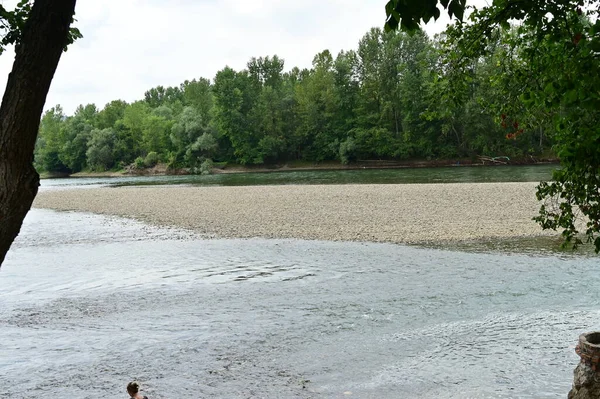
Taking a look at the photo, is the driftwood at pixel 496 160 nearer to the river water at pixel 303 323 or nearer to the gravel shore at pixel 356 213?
the gravel shore at pixel 356 213

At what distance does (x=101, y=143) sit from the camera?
105562 millimetres

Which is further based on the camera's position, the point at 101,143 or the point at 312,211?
the point at 101,143

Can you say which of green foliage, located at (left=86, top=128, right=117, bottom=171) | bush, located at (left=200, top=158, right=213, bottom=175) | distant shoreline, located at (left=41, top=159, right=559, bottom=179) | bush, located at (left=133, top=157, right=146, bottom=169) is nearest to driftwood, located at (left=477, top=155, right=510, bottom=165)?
distant shoreline, located at (left=41, top=159, right=559, bottom=179)

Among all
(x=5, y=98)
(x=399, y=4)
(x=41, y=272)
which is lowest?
(x=41, y=272)

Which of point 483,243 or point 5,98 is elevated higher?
point 5,98

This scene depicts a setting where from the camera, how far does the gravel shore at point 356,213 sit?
62.8ft

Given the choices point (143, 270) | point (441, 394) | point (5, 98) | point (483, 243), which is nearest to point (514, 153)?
point (483, 243)

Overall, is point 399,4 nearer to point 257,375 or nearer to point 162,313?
point 257,375

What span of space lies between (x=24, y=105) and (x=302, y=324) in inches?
310

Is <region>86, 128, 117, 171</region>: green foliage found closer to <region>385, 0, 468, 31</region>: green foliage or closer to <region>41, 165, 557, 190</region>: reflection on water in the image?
A: <region>41, 165, 557, 190</region>: reflection on water

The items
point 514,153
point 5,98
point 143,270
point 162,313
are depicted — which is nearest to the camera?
point 5,98

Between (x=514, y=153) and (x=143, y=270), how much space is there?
6471 cm

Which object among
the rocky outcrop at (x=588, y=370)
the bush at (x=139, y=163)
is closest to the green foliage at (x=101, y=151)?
the bush at (x=139, y=163)

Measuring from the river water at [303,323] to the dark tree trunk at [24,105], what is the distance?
4.96m
